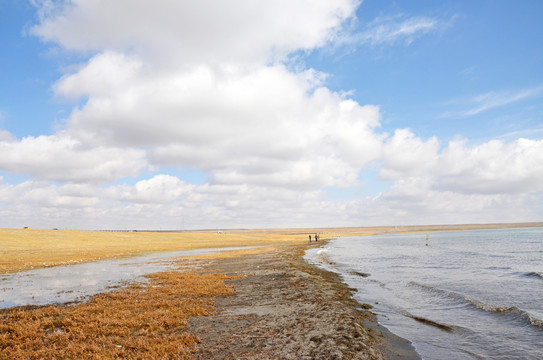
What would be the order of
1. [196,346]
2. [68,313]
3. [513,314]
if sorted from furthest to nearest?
[513,314], [68,313], [196,346]

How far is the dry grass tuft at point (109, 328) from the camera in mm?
10118

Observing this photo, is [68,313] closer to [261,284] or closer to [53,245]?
[261,284]

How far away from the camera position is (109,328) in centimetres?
1260

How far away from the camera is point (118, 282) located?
84.9 ft

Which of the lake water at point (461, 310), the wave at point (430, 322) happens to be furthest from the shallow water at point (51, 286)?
the wave at point (430, 322)

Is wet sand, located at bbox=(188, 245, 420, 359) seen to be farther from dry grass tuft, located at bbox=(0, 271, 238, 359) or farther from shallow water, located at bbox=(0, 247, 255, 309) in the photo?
shallow water, located at bbox=(0, 247, 255, 309)

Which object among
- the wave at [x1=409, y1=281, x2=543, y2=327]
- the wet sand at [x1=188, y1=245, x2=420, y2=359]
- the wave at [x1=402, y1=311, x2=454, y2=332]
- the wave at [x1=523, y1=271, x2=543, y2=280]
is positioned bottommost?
the wave at [x1=523, y1=271, x2=543, y2=280]

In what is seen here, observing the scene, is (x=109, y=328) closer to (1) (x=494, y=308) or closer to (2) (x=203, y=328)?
(2) (x=203, y=328)

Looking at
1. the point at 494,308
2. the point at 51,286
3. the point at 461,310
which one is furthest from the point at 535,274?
the point at 51,286

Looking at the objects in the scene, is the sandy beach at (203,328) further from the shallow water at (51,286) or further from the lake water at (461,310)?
the shallow water at (51,286)

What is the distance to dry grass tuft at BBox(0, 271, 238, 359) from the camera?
10.1 m

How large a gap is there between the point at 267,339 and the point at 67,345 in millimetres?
7046

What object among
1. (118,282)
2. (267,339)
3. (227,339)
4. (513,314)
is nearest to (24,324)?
(227,339)

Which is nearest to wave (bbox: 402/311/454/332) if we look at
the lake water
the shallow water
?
the lake water
